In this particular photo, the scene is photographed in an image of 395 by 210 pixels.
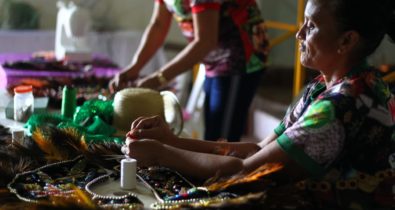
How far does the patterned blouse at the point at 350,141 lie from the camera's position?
45.2 inches

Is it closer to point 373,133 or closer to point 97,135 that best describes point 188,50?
point 97,135

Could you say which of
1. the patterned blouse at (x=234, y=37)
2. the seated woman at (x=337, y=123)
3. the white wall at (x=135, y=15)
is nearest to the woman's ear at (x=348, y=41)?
the seated woman at (x=337, y=123)

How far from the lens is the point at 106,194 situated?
1.24 meters

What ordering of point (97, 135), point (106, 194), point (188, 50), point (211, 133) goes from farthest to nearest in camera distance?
point (211, 133), point (188, 50), point (97, 135), point (106, 194)

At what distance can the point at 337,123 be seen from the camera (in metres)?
1.14

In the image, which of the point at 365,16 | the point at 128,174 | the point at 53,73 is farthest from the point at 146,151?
the point at 53,73

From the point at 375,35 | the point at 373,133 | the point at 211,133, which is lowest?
the point at 211,133

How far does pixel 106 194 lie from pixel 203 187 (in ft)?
0.66

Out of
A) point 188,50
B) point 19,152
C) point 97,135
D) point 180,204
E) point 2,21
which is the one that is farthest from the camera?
point 2,21

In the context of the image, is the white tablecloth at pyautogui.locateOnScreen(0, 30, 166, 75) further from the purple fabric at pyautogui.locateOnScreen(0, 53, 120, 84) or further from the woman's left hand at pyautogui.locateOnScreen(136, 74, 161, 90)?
the woman's left hand at pyautogui.locateOnScreen(136, 74, 161, 90)

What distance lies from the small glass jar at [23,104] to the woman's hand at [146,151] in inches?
27.5

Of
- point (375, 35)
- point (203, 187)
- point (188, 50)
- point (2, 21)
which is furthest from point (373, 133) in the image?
point (2, 21)

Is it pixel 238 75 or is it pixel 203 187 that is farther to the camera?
pixel 238 75

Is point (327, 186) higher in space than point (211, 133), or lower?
higher
